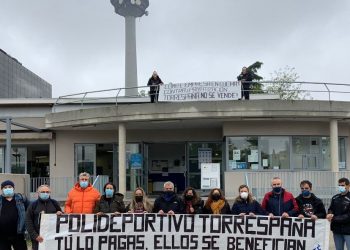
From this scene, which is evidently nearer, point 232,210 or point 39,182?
point 232,210

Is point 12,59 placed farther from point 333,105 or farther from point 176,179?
point 333,105

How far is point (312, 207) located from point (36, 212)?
447 cm

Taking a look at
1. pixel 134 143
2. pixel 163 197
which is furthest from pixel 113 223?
pixel 134 143

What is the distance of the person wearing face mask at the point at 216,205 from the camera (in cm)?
893

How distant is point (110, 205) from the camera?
8.82m

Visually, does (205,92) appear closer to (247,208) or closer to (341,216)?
(247,208)

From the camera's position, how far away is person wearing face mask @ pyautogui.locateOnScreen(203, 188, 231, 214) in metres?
8.93

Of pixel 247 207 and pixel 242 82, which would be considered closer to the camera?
pixel 247 207

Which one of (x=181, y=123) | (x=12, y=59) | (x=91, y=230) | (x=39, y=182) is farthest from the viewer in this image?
(x=12, y=59)

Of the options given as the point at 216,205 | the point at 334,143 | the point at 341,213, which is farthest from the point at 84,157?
the point at 341,213

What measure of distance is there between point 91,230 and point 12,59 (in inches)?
3667

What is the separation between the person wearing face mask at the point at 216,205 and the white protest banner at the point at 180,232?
12 centimetres

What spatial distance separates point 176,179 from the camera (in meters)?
23.8

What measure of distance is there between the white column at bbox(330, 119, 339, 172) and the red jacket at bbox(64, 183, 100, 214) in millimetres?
12928
